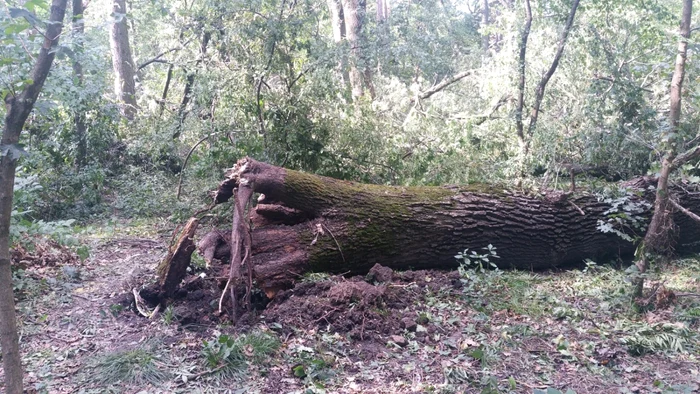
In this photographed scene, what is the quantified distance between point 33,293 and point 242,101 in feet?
11.0

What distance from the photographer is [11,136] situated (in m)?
2.17

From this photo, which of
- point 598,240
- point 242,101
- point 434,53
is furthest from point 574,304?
point 434,53

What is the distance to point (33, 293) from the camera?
14.6 ft

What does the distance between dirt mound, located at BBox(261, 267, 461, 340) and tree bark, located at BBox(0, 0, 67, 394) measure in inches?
79.6

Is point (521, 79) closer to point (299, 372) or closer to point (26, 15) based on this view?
point (299, 372)

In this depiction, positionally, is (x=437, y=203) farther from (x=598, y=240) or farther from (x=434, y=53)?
(x=434, y=53)

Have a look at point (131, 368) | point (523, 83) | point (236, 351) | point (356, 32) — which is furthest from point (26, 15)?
point (356, 32)

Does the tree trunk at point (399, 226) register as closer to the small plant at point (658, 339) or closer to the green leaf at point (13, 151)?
the small plant at point (658, 339)

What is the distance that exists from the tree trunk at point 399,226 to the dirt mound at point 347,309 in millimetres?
256

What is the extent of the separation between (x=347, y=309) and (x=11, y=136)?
8.76 ft

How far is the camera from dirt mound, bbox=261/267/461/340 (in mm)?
4039

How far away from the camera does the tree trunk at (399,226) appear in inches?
184

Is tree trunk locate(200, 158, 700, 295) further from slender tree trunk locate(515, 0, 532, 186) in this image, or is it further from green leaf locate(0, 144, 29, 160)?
green leaf locate(0, 144, 29, 160)

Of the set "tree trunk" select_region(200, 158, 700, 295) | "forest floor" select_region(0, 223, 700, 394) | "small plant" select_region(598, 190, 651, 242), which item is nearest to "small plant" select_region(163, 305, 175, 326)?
"forest floor" select_region(0, 223, 700, 394)
